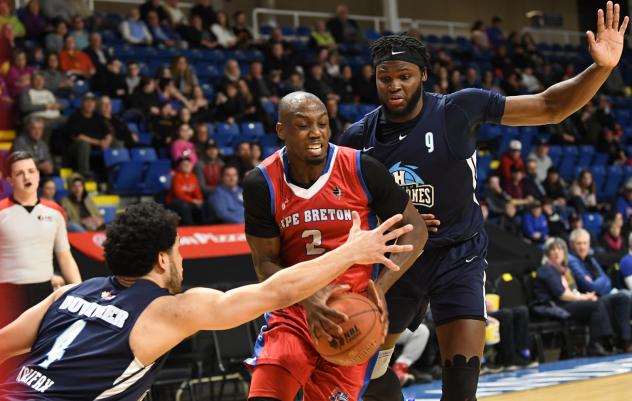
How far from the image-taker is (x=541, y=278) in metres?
11.5

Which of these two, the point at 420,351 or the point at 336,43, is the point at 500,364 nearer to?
the point at 420,351

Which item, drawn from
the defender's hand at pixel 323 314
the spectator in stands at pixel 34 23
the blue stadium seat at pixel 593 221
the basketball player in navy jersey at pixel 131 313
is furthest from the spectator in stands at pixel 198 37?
the basketball player in navy jersey at pixel 131 313

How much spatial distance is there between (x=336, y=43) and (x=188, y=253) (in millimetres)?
9887

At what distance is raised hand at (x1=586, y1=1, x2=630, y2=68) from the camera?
4.58m

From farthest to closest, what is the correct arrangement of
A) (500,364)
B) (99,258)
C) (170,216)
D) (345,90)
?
(345,90)
(500,364)
(99,258)
(170,216)

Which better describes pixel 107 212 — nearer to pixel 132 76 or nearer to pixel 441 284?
pixel 132 76

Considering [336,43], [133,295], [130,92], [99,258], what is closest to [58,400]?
[133,295]

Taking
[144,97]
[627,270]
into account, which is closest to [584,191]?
[627,270]

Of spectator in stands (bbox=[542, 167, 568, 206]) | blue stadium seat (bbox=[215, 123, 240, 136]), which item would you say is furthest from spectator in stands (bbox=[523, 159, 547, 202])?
blue stadium seat (bbox=[215, 123, 240, 136])

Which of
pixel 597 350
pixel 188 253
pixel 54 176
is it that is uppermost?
pixel 54 176

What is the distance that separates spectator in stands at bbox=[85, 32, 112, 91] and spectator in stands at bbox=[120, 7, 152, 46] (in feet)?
3.78

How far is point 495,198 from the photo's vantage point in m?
14.6

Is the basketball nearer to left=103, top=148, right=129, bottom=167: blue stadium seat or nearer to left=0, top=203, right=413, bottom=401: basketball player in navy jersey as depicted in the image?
left=0, top=203, right=413, bottom=401: basketball player in navy jersey

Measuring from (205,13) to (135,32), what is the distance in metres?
1.90
